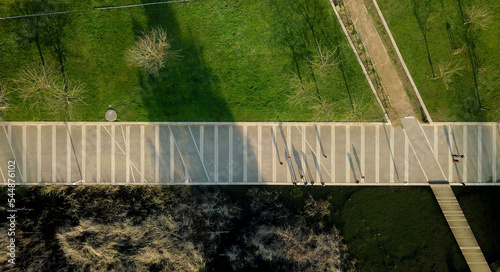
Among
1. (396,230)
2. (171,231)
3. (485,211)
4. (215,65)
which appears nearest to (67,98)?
(215,65)

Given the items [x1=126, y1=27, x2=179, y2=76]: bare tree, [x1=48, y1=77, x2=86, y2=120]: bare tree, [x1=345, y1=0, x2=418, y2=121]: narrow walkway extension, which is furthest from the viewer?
[x1=345, y1=0, x2=418, y2=121]: narrow walkway extension

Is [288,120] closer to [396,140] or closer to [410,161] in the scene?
[396,140]

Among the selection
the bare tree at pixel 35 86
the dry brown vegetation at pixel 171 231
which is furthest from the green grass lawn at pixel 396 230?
the bare tree at pixel 35 86

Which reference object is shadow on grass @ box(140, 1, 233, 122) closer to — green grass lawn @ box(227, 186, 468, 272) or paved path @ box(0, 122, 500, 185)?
paved path @ box(0, 122, 500, 185)

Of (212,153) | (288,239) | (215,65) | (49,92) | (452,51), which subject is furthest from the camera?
(212,153)

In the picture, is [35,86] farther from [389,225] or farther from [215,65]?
[389,225]

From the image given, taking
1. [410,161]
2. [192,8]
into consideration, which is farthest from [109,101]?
[410,161]

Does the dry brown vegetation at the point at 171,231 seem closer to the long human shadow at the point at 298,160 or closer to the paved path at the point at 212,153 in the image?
the paved path at the point at 212,153

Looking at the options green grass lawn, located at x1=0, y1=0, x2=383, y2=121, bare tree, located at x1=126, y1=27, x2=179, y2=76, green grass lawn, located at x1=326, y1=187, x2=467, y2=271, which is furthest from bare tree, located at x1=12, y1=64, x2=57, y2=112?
green grass lawn, located at x1=326, y1=187, x2=467, y2=271
